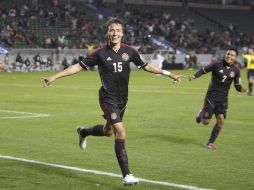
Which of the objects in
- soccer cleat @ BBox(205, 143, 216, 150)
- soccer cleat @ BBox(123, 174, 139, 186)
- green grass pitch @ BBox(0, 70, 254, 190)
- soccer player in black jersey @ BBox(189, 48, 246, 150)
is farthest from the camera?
soccer player in black jersey @ BBox(189, 48, 246, 150)

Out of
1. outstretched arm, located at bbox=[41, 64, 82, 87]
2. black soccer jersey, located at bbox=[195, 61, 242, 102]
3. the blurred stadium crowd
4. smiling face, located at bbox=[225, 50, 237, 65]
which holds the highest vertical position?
outstretched arm, located at bbox=[41, 64, 82, 87]

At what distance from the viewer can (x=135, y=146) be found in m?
12.3

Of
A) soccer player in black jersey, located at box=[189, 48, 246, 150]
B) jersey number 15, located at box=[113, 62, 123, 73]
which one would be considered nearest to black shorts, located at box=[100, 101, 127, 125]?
jersey number 15, located at box=[113, 62, 123, 73]

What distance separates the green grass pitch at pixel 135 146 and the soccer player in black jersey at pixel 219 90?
0.59 metres

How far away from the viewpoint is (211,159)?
10891mm

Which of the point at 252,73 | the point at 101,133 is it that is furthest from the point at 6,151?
the point at 252,73

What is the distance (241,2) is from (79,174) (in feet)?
221

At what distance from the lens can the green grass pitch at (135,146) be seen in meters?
8.95

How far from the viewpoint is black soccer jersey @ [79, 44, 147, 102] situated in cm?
878

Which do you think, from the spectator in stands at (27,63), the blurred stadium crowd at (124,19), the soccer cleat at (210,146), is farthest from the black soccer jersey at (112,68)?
the blurred stadium crowd at (124,19)

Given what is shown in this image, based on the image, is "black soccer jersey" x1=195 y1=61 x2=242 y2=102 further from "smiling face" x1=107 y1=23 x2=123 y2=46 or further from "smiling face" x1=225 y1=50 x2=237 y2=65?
"smiling face" x1=107 y1=23 x2=123 y2=46

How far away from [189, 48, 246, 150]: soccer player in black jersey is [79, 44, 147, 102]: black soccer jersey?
12.1ft

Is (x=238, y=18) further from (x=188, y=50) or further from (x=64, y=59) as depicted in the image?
(x=64, y=59)

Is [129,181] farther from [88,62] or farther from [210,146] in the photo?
[210,146]
